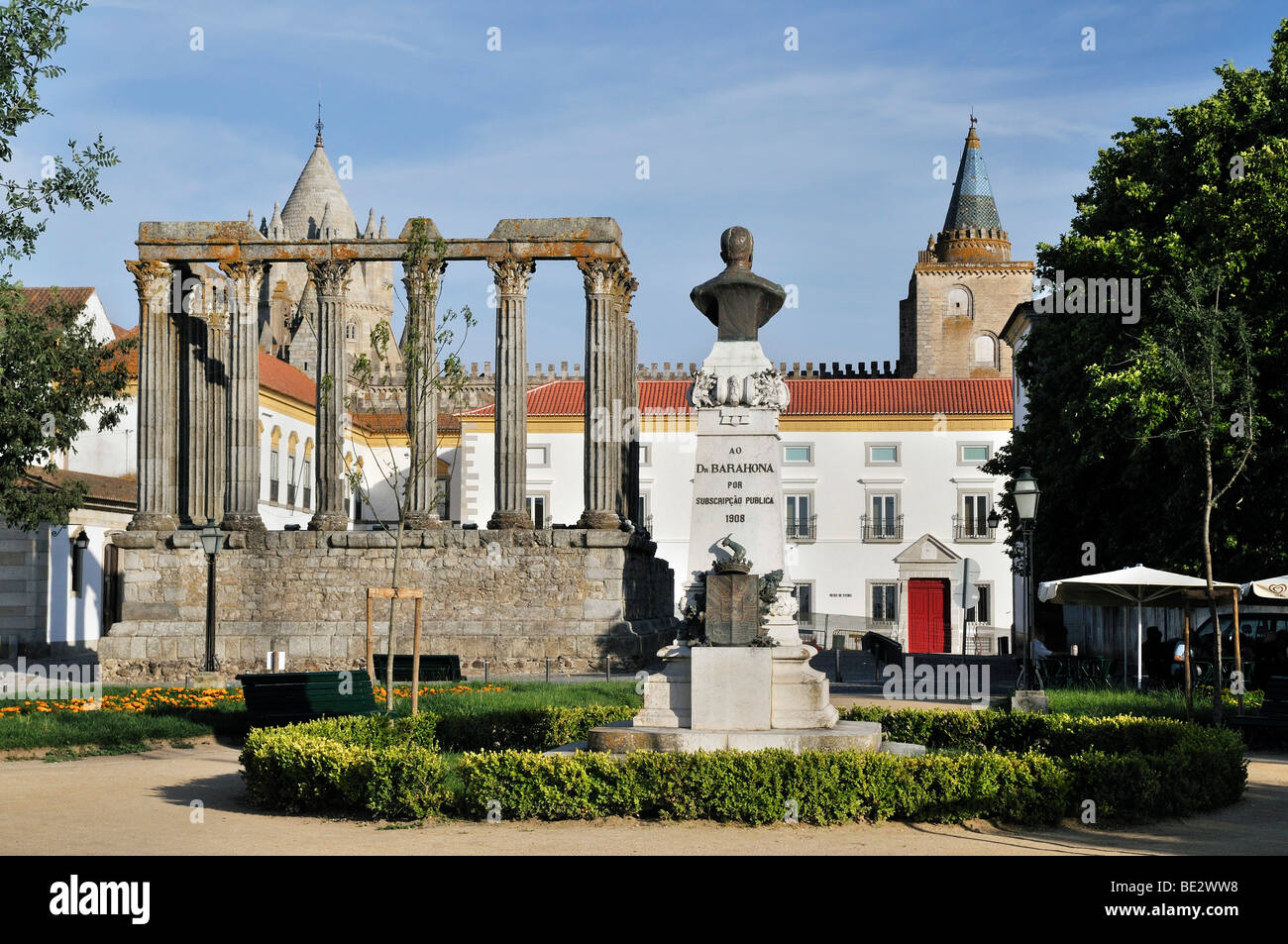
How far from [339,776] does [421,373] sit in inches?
775

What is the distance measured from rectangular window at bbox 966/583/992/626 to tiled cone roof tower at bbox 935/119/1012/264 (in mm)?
29985

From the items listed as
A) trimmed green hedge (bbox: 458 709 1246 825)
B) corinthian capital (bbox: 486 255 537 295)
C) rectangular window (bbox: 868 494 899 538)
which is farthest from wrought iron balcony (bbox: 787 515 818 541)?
trimmed green hedge (bbox: 458 709 1246 825)

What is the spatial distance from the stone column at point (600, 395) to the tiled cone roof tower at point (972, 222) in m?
55.1

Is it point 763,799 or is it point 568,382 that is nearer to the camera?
point 763,799

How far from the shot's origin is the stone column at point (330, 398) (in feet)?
104

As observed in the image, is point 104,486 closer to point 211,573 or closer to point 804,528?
point 211,573

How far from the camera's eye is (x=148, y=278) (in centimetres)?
3319

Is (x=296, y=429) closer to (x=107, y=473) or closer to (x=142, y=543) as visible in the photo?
(x=107, y=473)

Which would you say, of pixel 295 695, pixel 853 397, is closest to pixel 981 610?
pixel 853 397

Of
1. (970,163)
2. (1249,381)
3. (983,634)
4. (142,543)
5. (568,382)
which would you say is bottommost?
(983,634)

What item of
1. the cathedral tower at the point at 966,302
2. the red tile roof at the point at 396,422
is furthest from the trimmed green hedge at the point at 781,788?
the cathedral tower at the point at 966,302

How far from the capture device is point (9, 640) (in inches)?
1569

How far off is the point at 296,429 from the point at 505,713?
4984 centimetres
